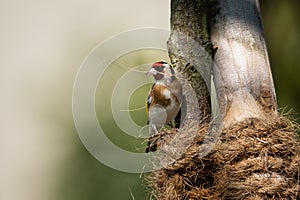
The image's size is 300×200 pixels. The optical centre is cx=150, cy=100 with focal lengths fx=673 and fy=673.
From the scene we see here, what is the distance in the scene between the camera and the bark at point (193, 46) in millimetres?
1394

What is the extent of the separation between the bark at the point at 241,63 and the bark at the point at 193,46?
0.08 feet

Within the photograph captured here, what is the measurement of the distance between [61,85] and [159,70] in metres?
2.29

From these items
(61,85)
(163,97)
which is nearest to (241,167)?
(163,97)

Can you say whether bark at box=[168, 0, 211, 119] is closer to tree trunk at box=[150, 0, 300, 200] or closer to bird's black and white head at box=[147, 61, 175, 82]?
tree trunk at box=[150, 0, 300, 200]

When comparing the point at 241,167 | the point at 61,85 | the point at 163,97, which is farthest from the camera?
the point at 61,85

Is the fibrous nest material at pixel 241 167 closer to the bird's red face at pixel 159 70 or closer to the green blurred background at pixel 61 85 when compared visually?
the bird's red face at pixel 159 70

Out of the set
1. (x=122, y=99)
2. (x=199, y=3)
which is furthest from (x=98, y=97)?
(x=199, y=3)

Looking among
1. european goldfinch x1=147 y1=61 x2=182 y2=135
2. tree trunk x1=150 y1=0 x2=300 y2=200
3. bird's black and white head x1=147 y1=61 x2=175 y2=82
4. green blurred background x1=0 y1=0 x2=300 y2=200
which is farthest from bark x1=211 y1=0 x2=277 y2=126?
green blurred background x1=0 y1=0 x2=300 y2=200

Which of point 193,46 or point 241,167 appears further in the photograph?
point 193,46

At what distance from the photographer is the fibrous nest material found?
127 centimetres

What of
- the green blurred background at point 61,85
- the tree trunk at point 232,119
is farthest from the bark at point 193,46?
the green blurred background at point 61,85

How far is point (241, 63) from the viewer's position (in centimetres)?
138

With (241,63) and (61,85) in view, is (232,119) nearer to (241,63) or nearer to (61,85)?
(241,63)

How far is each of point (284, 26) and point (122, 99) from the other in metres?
0.70
